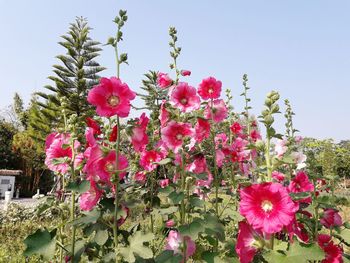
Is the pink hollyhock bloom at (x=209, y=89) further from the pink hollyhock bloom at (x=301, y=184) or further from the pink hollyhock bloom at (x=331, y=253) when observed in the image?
the pink hollyhock bloom at (x=331, y=253)

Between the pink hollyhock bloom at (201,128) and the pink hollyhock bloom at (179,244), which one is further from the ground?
the pink hollyhock bloom at (201,128)

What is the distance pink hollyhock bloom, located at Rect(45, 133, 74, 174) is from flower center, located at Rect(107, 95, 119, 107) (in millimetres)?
286

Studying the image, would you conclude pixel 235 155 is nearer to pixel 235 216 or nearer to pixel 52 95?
pixel 235 216

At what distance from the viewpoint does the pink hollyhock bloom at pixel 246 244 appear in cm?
127

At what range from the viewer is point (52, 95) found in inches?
773

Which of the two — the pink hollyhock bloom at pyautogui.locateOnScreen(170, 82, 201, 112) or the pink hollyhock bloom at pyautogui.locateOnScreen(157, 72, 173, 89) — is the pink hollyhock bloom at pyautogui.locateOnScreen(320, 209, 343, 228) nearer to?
the pink hollyhock bloom at pyautogui.locateOnScreen(170, 82, 201, 112)

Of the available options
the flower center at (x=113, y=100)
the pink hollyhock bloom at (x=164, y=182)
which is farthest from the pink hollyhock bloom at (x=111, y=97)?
the pink hollyhock bloom at (x=164, y=182)

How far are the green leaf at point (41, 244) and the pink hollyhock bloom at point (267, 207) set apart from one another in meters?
Result: 0.79

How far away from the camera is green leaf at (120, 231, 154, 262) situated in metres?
1.34

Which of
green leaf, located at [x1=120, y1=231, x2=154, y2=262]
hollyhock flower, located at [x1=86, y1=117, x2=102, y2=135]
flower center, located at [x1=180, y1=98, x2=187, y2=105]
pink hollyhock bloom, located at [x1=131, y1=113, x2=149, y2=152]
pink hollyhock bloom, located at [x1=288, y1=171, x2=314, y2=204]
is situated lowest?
green leaf, located at [x1=120, y1=231, x2=154, y2=262]

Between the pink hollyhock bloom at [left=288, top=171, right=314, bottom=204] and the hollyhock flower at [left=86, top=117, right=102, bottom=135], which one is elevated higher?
the hollyhock flower at [left=86, top=117, right=102, bottom=135]

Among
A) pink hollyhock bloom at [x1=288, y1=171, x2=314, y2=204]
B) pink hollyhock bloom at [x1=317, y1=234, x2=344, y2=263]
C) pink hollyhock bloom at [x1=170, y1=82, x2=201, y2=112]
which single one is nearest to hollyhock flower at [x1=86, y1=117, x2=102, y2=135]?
pink hollyhock bloom at [x1=170, y1=82, x2=201, y2=112]

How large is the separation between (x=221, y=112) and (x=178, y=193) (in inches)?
28.6

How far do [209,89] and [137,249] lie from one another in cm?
115
